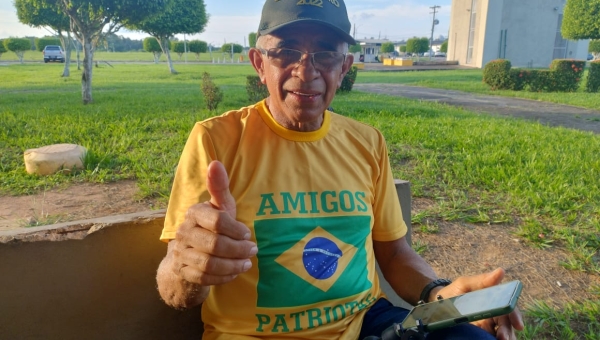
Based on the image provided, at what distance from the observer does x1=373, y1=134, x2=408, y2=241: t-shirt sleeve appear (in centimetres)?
172

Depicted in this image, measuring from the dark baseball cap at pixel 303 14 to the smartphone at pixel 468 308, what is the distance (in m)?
0.92

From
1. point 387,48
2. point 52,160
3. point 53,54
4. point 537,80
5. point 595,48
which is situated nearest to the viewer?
point 52,160

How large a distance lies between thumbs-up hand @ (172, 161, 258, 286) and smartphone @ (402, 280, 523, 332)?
55cm

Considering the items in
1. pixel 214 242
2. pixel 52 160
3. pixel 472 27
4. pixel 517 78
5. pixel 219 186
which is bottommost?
pixel 52 160

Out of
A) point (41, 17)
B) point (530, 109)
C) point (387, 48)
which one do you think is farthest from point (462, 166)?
point (387, 48)

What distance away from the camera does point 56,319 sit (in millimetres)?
1555

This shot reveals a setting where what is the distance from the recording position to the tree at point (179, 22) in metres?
24.3

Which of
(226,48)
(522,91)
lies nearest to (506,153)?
(522,91)

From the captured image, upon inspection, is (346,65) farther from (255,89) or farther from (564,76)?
(564,76)

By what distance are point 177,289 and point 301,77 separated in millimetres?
788

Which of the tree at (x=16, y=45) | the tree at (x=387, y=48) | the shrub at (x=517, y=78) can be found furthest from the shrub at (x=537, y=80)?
the tree at (x=387, y=48)

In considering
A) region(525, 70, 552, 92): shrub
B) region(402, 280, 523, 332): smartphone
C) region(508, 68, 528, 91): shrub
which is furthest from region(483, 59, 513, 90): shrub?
region(402, 280, 523, 332): smartphone

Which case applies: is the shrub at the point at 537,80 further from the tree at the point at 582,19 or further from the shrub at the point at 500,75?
the tree at the point at 582,19

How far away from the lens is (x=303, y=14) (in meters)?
1.54
